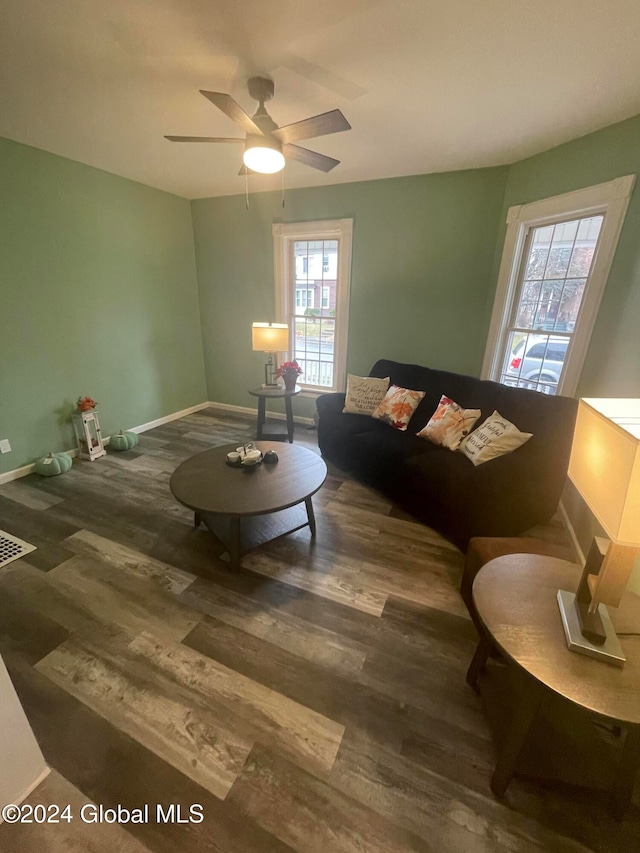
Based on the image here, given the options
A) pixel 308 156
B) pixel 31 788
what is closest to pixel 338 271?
pixel 308 156

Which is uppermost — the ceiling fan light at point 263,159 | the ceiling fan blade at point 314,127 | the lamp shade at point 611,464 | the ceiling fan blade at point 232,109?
the ceiling fan blade at point 232,109

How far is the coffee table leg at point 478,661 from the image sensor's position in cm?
135

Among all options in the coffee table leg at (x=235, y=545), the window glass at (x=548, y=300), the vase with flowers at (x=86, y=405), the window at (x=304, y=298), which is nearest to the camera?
the coffee table leg at (x=235, y=545)

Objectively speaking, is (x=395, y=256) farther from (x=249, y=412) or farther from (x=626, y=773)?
(x=626, y=773)

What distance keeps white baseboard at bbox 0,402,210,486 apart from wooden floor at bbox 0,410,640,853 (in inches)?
30.7

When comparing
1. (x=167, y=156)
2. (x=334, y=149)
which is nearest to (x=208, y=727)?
(x=334, y=149)

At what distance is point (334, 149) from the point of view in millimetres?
2672

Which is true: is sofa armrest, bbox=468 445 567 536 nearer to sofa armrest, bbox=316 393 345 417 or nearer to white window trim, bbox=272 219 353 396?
sofa armrest, bbox=316 393 345 417

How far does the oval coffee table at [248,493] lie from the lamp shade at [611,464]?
1.35 m

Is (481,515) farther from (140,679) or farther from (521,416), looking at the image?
(140,679)

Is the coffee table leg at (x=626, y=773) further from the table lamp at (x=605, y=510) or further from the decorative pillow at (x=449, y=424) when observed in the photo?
the decorative pillow at (x=449, y=424)

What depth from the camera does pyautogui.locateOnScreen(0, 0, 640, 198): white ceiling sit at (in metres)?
1.41

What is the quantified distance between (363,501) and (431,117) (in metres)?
2.73

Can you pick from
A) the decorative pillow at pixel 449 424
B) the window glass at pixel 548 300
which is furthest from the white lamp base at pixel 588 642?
the window glass at pixel 548 300
